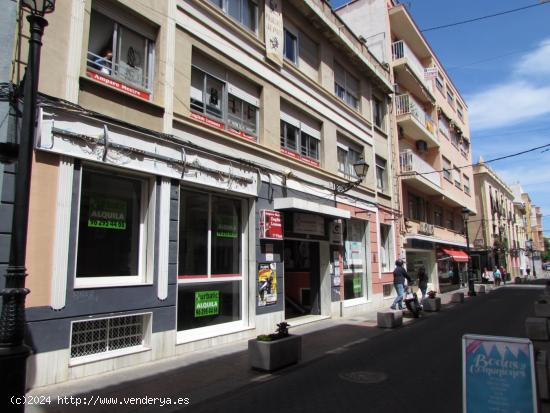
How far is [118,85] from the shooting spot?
8.16m

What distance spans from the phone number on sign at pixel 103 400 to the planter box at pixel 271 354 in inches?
66.9

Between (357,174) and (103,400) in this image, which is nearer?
(103,400)

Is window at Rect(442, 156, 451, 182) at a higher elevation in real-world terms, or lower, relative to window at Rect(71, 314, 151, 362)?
higher

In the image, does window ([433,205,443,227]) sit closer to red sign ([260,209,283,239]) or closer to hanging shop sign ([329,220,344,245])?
hanging shop sign ([329,220,344,245])

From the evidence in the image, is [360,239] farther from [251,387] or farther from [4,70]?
[4,70]

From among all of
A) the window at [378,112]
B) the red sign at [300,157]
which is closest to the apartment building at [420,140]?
the window at [378,112]

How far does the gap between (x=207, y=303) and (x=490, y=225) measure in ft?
143

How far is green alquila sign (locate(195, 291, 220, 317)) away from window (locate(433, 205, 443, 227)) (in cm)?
2325

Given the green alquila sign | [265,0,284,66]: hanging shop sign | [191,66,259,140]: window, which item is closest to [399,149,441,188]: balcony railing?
[265,0,284,66]: hanging shop sign

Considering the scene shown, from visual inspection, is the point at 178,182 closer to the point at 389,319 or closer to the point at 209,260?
the point at 209,260

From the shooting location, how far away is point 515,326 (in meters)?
11.9

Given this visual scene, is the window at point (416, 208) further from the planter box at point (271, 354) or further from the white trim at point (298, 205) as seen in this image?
the planter box at point (271, 354)

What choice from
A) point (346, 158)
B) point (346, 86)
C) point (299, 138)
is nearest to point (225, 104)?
point (299, 138)

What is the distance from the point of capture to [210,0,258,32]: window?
11.3 m
